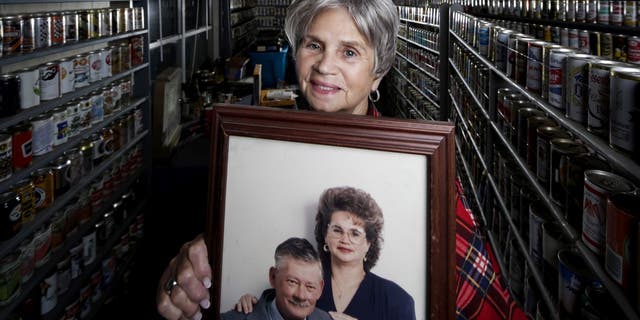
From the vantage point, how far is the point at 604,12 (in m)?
2.98

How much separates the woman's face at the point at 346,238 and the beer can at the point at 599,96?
2.61ft

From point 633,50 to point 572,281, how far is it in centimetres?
134

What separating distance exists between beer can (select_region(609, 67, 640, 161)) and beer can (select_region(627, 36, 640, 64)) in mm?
1204

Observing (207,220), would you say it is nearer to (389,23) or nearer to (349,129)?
(349,129)

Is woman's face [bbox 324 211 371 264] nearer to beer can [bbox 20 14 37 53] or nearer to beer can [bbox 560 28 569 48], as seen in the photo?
beer can [bbox 20 14 37 53]

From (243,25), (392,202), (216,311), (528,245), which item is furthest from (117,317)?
(243,25)

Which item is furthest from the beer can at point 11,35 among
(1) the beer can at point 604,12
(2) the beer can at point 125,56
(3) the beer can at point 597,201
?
(1) the beer can at point 604,12

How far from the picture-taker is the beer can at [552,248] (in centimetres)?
163

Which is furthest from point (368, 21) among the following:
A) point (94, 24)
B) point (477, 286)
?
point (94, 24)

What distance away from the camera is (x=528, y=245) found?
2.04 metres

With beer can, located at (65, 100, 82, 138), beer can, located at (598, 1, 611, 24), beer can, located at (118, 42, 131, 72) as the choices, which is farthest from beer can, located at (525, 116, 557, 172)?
beer can, located at (118, 42, 131, 72)

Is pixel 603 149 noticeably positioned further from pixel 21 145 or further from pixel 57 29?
pixel 57 29

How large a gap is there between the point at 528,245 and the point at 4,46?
7.45 ft

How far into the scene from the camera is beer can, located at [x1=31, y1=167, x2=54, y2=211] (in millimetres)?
2496
